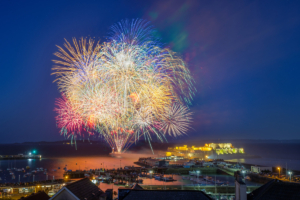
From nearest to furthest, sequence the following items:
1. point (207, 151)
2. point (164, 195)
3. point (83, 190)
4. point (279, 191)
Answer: point (279, 191)
point (164, 195)
point (83, 190)
point (207, 151)

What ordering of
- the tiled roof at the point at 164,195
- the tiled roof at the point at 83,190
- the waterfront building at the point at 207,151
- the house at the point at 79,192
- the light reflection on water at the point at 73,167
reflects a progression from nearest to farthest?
the tiled roof at the point at 164,195, the house at the point at 79,192, the tiled roof at the point at 83,190, the light reflection on water at the point at 73,167, the waterfront building at the point at 207,151

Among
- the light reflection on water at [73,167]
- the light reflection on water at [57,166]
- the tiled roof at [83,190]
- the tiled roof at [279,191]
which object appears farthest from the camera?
the light reflection on water at [57,166]

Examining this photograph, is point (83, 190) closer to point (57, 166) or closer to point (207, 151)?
point (57, 166)

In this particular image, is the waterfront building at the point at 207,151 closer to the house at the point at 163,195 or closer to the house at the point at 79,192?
the house at the point at 79,192

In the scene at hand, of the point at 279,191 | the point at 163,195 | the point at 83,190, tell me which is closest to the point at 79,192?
the point at 83,190

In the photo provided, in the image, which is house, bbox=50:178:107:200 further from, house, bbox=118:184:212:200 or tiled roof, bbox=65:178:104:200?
house, bbox=118:184:212:200

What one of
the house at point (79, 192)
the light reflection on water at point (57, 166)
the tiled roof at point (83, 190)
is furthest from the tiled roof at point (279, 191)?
the light reflection on water at point (57, 166)

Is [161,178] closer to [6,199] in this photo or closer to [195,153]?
[6,199]

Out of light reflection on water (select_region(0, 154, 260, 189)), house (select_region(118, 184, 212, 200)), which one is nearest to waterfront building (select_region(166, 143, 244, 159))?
light reflection on water (select_region(0, 154, 260, 189))
